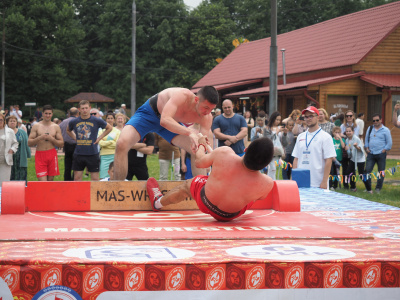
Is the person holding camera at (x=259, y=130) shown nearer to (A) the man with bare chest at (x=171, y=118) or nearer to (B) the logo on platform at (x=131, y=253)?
(A) the man with bare chest at (x=171, y=118)

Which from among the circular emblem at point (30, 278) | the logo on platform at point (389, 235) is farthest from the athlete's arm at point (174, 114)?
the circular emblem at point (30, 278)

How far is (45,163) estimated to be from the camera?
11523mm

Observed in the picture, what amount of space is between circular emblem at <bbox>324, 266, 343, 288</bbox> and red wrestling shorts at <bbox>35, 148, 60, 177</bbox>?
8.55 m

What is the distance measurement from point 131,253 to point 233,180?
185 cm

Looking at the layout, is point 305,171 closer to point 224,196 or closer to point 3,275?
point 224,196

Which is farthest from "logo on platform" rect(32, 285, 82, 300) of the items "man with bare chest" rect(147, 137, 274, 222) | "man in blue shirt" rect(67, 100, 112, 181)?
"man in blue shirt" rect(67, 100, 112, 181)

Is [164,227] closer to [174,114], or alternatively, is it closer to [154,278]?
[174,114]

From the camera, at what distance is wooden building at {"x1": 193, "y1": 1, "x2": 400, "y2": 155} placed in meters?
24.7

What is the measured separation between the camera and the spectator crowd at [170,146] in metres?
9.23

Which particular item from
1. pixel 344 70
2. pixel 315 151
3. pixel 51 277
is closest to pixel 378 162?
pixel 315 151

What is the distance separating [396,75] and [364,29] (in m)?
3.17

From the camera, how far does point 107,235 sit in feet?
16.5

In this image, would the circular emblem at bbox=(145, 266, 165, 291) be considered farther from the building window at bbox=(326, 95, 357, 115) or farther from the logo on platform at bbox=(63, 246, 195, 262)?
the building window at bbox=(326, 95, 357, 115)

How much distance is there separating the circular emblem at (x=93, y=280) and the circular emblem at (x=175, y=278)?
45 cm
